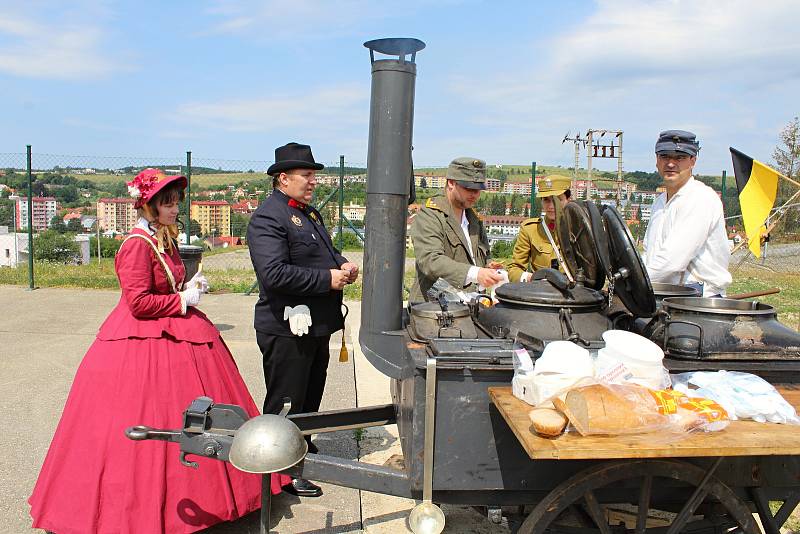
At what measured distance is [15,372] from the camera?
6.05 m

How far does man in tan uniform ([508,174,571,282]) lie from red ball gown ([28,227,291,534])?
99.9 inches

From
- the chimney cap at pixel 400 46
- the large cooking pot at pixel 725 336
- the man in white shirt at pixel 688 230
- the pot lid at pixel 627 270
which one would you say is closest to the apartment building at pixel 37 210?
the chimney cap at pixel 400 46

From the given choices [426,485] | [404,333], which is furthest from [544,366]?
[404,333]

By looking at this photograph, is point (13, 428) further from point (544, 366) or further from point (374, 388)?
point (544, 366)

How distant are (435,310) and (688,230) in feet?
4.81

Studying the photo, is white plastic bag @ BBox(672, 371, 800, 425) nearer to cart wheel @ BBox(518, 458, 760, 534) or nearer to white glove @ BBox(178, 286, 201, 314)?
cart wheel @ BBox(518, 458, 760, 534)

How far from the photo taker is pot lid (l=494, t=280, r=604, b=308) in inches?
109

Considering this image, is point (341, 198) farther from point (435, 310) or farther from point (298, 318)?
point (435, 310)

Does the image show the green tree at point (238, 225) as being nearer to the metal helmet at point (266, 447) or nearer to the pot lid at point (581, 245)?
the pot lid at point (581, 245)

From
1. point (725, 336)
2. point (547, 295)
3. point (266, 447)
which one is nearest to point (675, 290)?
point (725, 336)

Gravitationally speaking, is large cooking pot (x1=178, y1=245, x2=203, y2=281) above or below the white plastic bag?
above

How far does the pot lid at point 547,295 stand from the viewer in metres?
2.77

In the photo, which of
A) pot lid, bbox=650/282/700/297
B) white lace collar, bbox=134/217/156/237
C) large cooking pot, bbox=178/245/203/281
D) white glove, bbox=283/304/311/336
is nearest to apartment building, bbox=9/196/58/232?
large cooking pot, bbox=178/245/203/281

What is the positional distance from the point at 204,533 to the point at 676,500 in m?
2.20
